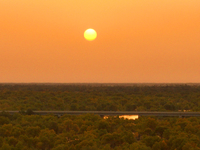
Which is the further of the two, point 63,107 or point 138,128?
point 63,107

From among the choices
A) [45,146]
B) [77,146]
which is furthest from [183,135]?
[45,146]

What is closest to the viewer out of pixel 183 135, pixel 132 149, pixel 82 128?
pixel 132 149

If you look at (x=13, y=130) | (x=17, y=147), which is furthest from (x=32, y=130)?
(x=17, y=147)

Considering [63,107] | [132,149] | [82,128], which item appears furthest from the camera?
[63,107]

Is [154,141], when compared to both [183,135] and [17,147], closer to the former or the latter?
[183,135]

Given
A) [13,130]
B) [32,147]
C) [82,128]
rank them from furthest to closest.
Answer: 1. [82,128]
2. [13,130]
3. [32,147]

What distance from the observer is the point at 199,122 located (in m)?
51.8

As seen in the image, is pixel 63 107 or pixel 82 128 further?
pixel 63 107

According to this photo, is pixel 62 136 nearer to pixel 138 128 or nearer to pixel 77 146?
pixel 77 146

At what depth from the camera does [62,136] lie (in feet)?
126

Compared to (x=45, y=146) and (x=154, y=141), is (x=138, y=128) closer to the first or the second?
(x=154, y=141)

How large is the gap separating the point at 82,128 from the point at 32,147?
1099 cm

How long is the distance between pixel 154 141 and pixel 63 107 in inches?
2046

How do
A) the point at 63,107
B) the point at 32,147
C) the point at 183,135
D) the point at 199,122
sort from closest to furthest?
the point at 32,147
the point at 183,135
the point at 199,122
the point at 63,107
